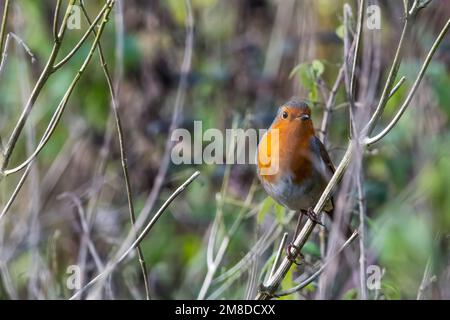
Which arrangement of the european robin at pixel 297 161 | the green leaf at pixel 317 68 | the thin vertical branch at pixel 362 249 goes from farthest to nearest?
the european robin at pixel 297 161 < the green leaf at pixel 317 68 < the thin vertical branch at pixel 362 249

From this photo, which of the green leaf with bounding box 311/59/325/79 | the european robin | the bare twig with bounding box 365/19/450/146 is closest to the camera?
the bare twig with bounding box 365/19/450/146

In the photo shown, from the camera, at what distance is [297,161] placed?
3.67m

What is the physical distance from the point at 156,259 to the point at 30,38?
1817mm

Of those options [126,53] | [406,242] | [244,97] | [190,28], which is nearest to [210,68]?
[244,97]

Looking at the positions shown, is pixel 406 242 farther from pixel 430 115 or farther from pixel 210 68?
pixel 210 68

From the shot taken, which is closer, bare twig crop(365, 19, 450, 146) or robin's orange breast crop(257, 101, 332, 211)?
bare twig crop(365, 19, 450, 146)

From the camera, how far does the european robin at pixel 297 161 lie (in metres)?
3.65

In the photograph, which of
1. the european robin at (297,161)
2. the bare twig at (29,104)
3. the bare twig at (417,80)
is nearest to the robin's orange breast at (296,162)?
the european robin at (297,161)

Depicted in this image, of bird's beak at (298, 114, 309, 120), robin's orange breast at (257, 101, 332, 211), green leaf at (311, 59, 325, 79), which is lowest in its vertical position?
robin's orange breast at (257, 101, 332, 211)

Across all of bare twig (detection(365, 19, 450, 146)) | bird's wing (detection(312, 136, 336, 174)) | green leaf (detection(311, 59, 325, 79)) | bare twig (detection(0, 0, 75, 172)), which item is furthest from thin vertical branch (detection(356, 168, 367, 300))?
bare twig (detection(0, 0, 75, 172))

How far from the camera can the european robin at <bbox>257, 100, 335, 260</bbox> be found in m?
Answer: 3.65

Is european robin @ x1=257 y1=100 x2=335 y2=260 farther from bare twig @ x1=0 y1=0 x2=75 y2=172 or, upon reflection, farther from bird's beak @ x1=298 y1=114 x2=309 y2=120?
bare twig @ x1=0 y1=0 x2=75 y2=172

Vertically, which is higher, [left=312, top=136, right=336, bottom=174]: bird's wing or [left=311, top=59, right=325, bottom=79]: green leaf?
[left=311, top=59, right=325, bottom=79]: green leaf

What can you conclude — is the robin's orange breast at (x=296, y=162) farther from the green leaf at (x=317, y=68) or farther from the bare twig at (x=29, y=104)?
Answer: the bare twig at (x=29, y=104)
